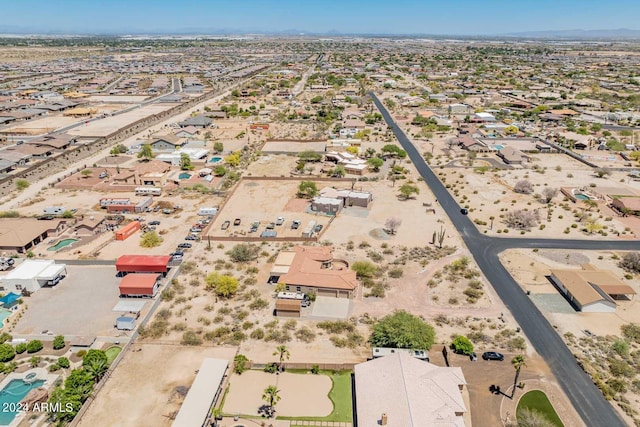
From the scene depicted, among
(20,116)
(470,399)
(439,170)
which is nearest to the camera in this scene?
(470,399)

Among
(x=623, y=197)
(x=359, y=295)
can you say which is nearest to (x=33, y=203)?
(x=359, y=295)

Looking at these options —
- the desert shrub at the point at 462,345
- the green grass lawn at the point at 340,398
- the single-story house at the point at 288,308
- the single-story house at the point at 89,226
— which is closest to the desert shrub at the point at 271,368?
the green grass lawn at the point at 340,398

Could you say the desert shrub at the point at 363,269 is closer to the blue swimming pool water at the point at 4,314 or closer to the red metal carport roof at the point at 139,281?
the red metal carport roof at the point at 139,281

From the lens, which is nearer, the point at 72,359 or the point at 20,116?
the point at 72,359

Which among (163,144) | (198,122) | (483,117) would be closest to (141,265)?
(163,144)

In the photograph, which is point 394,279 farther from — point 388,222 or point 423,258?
point 388,222

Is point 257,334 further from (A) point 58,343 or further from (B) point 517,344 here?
(B) point 517,344
